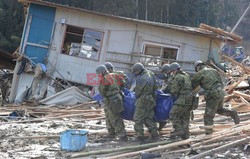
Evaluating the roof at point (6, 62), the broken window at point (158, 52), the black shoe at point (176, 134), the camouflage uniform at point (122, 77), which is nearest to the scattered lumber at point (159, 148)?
the black shoe at point (176, 134)

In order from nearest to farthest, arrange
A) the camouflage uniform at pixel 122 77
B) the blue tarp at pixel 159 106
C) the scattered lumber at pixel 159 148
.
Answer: the scattered lumber at pixel 159 148, the blue tarp at pixel 159 106, the camouflage uniform at pixel 122 77

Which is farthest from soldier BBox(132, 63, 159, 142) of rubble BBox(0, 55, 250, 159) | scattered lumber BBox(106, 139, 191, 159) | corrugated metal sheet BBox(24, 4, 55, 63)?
corrugated metal sheet BBox(24, 4, 55, 63)

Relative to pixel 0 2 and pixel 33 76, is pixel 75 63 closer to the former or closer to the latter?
pixel 33 76

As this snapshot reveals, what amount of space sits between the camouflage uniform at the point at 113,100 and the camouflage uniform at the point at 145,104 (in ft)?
1.55

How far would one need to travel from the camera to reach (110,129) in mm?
9953

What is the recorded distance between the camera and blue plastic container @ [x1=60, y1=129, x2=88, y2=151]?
864 cm

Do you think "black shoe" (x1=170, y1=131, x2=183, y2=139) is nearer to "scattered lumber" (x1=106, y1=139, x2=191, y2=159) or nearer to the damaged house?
"scattered lumber" (x1=106, y1=139, x2=191, y2=159)

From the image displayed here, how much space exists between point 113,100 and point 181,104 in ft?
5.36

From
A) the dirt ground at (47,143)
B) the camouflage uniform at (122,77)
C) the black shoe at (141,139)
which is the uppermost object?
the camouflage uniform at (122,77)

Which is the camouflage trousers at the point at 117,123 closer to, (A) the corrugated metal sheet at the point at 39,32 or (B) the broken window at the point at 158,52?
(B) the broken window at the point at 158,52

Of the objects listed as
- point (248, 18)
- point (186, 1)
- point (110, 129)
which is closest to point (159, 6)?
point (186, 1)

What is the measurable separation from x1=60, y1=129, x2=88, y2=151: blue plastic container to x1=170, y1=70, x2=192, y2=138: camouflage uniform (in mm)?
2059

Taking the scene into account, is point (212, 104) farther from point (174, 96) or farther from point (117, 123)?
point (117, 123)

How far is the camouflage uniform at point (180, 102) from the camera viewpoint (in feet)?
29.2
